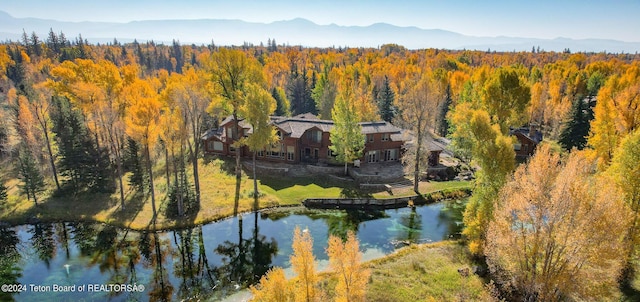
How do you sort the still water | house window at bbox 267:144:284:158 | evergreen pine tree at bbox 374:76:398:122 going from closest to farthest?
the still water, house window at bbox 267:144:284:158, evergreen pine tree at bbox 374:76:398:122

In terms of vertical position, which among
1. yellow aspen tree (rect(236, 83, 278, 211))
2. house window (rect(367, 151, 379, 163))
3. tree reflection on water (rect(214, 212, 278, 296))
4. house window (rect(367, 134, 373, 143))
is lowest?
tree reflection on water (rect(214, 212, 278, 296))

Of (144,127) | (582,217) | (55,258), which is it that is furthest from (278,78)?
(582,217)

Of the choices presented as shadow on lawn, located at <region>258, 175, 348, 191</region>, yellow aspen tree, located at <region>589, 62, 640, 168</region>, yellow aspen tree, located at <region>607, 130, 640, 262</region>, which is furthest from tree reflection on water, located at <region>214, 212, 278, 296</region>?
yellow aspen tree, located at <region>589, 62, 640, 168</region>

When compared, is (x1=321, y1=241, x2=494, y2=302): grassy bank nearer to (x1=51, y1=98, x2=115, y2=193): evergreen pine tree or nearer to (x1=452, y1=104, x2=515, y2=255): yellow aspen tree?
(x1=452, y1=104, x2=515, y2=255): yellow aspen tree

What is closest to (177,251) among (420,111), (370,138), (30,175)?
(30,175)

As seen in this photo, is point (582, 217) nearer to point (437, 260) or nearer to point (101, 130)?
point (437, 260)

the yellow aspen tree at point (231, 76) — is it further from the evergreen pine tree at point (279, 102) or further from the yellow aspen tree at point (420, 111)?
the evergreen pine tree at point (279, 102)

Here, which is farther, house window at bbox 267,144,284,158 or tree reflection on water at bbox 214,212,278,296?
house window at bbox 267,144,284,158

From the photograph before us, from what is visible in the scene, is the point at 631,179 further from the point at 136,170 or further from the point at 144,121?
the point at 136,170

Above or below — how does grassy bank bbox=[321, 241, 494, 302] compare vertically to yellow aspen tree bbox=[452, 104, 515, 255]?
below
